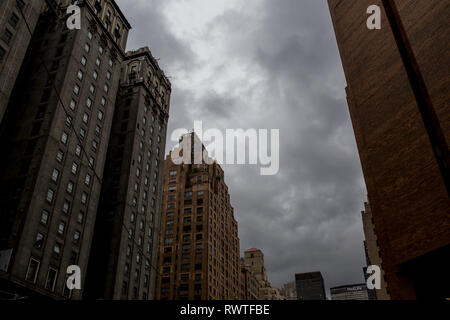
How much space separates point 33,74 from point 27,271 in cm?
2971

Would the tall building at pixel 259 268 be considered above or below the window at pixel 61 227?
above

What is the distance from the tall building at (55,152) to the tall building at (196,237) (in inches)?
1785

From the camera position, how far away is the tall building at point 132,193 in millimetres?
57688

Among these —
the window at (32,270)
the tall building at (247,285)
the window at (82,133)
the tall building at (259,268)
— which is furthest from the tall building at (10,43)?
the tall building at (259,268)

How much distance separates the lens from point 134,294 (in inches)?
2363

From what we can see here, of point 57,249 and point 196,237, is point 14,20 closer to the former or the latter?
point 57,249

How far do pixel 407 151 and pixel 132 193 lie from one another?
154 feet

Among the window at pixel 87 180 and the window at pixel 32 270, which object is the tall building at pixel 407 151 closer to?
the window at pixel 32 270

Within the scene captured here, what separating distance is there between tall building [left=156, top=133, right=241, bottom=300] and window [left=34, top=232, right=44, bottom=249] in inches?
1963

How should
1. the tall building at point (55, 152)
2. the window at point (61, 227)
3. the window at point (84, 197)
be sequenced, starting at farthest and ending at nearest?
the window at point (84, 197) → the window at point (61, 227) → the tall building at point (55, 152)

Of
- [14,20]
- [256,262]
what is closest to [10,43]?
[14,20]

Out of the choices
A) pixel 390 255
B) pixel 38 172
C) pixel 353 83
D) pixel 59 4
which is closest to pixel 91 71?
pixel 59 4

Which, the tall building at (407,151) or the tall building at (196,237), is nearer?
the tall building at (407,151)
